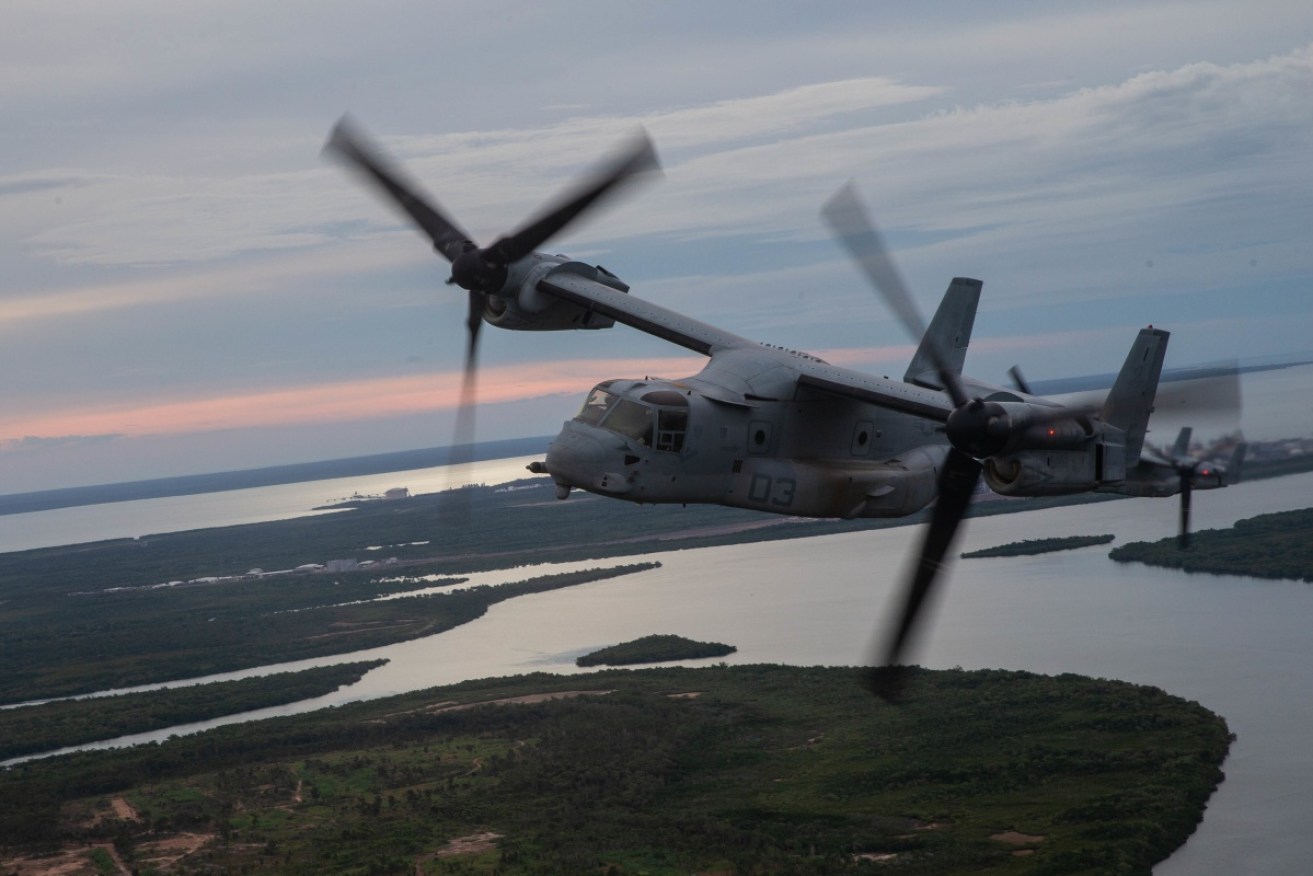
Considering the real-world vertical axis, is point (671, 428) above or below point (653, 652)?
above

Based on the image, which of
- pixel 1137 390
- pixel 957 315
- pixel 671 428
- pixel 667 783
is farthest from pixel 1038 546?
pixel 671 428

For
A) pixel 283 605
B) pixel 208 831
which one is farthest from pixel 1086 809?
pixel 283 605

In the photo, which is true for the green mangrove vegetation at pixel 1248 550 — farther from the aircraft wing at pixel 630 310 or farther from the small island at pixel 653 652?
the aircraft wing at pixel 630 310

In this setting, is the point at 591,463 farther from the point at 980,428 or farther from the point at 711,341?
the point at 980,428

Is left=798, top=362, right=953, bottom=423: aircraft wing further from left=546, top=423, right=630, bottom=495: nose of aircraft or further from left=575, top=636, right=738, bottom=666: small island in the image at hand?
left=575, top=636, right=738, bottom=666: small island

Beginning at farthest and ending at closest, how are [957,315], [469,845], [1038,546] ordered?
[1038,546] → [469,845] → [957,315]

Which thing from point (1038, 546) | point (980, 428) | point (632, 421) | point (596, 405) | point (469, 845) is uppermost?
point (596, 405)

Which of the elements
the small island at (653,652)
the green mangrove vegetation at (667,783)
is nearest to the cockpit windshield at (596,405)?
the green mangrove vegetation at (667,783)
